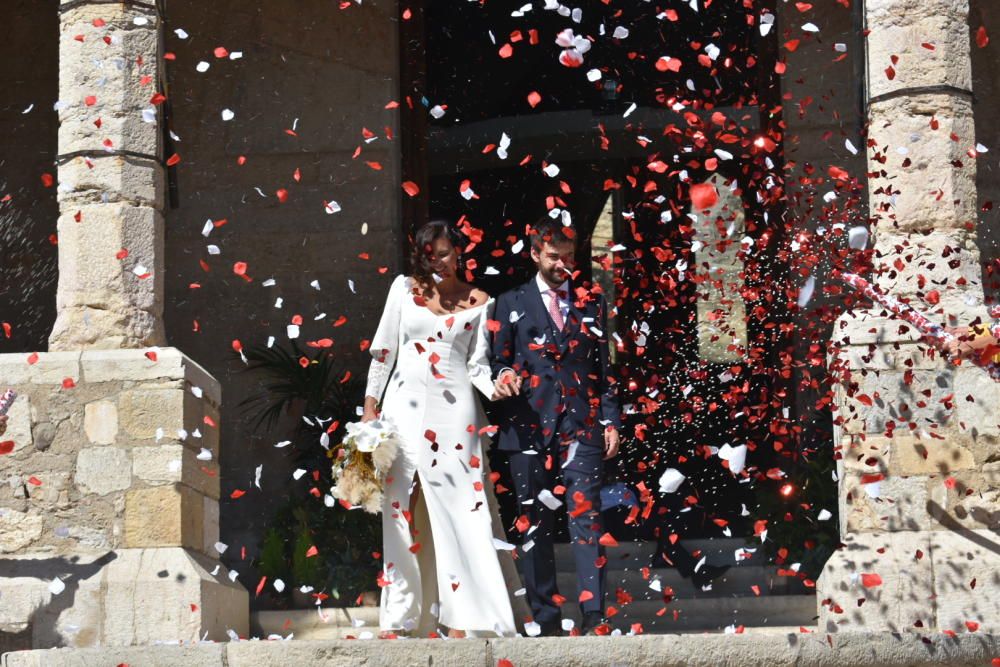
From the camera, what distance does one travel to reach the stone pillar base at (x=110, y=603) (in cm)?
611

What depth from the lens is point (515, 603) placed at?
6688 mm

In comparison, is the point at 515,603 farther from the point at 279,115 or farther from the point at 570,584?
the point at 279,115

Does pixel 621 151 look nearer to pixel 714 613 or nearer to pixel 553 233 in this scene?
pixel 714 613

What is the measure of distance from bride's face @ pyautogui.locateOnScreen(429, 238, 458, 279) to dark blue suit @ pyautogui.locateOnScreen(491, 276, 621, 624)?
0.32 metres

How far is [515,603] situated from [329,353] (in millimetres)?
2945

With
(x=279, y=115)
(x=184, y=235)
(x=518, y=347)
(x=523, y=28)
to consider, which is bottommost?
(x=518, y=347)

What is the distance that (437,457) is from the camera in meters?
6.44

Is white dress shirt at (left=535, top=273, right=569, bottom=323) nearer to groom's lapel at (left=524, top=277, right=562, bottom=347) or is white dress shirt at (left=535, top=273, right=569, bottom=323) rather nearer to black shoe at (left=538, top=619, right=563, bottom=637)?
groom's lapel at (left=524, top=277, right=562, bottom=347)

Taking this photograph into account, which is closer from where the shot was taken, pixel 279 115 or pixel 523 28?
pixel 279 115

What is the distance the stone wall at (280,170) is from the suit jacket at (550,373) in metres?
2.82

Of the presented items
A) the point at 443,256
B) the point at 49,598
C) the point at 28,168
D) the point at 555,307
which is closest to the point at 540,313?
the point at 555,307

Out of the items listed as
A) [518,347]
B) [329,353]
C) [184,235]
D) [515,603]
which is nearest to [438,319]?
[518,347]

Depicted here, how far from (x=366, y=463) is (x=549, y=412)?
81 cm

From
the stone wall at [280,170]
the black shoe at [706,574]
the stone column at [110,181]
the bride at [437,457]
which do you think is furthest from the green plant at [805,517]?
the stone column at [110,181]
